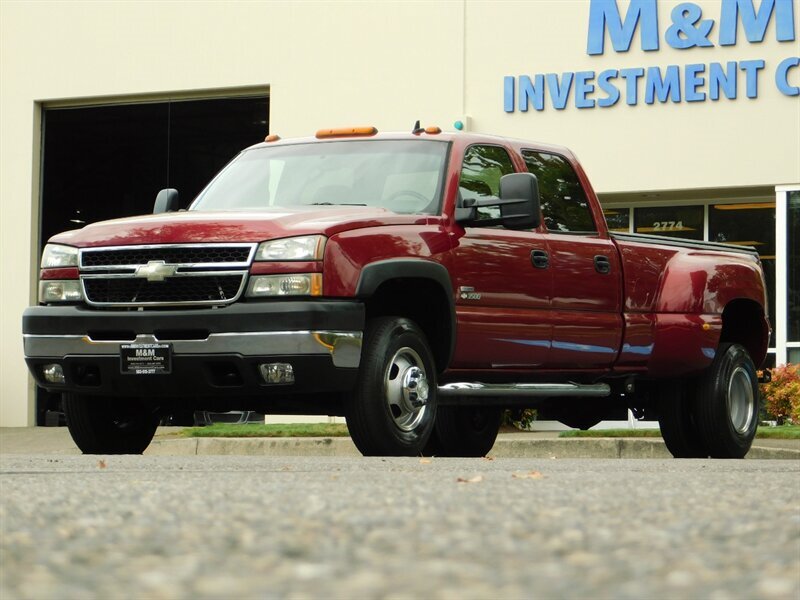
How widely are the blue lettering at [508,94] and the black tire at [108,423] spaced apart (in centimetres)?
1133

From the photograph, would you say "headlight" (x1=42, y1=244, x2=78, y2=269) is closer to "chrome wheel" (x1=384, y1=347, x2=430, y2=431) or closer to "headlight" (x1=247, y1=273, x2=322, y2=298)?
"headlight" (x1=247, y1=273, x2=322, y2=298)

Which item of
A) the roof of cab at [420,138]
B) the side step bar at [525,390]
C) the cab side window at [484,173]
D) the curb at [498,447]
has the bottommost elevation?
the curb at [498,447]

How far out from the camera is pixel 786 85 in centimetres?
1838

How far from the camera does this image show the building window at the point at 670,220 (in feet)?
64.6

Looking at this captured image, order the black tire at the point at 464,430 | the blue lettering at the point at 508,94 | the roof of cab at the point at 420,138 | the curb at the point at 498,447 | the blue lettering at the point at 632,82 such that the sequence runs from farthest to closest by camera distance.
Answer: the blue lettering at the point at 508,94, the blue lettering at the point at 632,82, the curb at the point at 498,447, the black tire at the point at 464,430, the roof of cab at the point at 420,138

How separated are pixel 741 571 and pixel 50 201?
21.1m

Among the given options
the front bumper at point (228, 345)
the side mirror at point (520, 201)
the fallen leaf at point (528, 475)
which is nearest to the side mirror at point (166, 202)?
the front bumper at point (228, 345)

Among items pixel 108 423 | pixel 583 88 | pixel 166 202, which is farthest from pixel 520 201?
pixel 583 88

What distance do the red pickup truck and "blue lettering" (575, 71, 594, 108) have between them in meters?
8.81

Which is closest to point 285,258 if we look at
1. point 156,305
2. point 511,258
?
point 156,305

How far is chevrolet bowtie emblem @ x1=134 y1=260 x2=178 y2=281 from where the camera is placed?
8.02m

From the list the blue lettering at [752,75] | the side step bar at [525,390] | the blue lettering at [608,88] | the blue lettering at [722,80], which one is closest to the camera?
the side step bar at [525,390]

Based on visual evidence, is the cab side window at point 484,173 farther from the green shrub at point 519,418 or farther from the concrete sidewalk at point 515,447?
the green shrub at point 519,418

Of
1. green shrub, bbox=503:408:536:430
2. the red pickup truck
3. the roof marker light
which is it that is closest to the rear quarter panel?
the red pickup truck
